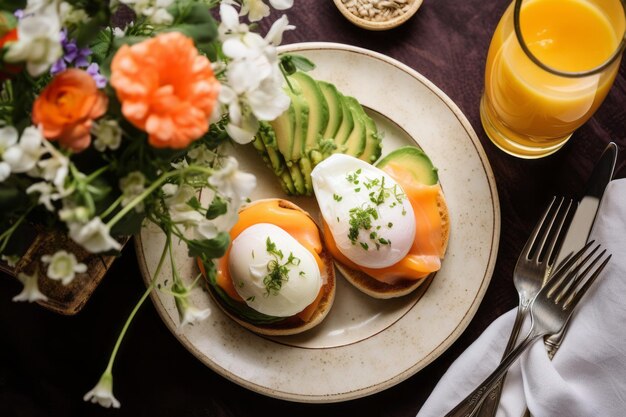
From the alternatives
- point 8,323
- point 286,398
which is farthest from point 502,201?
point 8,323

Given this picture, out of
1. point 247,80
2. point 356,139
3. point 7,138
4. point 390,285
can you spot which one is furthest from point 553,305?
point 7,138

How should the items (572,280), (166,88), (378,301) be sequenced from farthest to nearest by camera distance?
(378,301) → (572,280) → (166,88)

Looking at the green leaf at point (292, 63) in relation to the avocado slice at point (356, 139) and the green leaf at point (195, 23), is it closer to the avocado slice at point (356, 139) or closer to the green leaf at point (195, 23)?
the green leaf at point (195, 23)

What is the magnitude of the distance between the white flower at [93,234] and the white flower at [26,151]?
3.7 inches

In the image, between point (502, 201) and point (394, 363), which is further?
point (502, 201)

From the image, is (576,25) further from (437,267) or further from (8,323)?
(8,323)

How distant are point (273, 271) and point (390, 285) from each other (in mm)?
337

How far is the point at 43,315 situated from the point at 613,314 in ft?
4.78

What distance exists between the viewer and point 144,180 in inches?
36.7

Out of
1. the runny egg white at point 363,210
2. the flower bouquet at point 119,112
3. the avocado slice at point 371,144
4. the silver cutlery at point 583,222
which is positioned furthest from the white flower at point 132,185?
the silver cutlery at point 583,222

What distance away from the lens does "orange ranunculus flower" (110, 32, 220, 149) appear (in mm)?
823

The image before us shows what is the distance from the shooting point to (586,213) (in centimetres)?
174

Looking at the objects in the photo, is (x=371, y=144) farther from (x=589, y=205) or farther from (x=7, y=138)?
(x=7, y=138)

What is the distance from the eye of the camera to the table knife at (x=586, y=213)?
→ 1.72 metres
